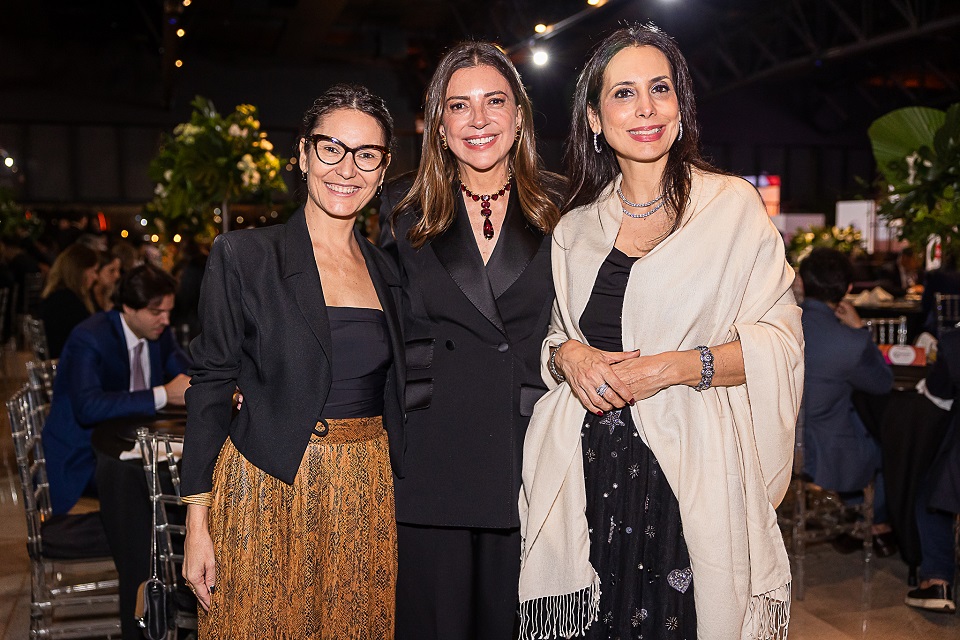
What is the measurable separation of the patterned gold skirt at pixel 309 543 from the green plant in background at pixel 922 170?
3.45 metres

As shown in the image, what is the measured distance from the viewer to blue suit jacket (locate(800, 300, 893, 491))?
3926 mm

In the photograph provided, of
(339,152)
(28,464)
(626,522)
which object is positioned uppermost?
(339,152)

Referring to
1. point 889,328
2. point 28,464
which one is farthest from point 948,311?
point 28,464

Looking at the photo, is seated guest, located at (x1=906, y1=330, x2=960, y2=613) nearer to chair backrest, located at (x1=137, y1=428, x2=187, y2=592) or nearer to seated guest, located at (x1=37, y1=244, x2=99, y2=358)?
chair backrest, located at (x1=137, y1=428, x2=187, y2=592)

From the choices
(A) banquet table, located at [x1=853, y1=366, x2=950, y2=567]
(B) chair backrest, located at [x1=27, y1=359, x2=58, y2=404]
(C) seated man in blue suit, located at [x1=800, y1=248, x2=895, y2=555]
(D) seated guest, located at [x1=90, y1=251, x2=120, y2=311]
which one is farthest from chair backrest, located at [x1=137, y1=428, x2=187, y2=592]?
(D) seated guest, located at [x1=90, y1=251, x2=120, y2=311]

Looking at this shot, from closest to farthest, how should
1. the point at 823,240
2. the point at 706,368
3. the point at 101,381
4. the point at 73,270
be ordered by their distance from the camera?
the point at 706,368 → the point at 101,381 → the point at 73,270 → the point at 823,240

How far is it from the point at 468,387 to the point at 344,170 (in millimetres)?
605

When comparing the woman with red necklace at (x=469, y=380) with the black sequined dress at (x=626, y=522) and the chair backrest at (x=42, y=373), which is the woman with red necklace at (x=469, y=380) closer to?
the black sequined dress at (x=626, y=522)

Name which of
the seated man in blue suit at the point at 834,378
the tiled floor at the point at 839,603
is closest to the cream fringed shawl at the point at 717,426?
the tiled floor at the point at 839,603

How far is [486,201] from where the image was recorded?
2199 millimetres

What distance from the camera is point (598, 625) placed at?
77.0 inches

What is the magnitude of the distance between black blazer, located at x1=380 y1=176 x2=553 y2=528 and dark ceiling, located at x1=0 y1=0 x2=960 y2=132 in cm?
992

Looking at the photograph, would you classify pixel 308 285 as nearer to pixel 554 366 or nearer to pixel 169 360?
pixel 554 366

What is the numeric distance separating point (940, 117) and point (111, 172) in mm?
16051
